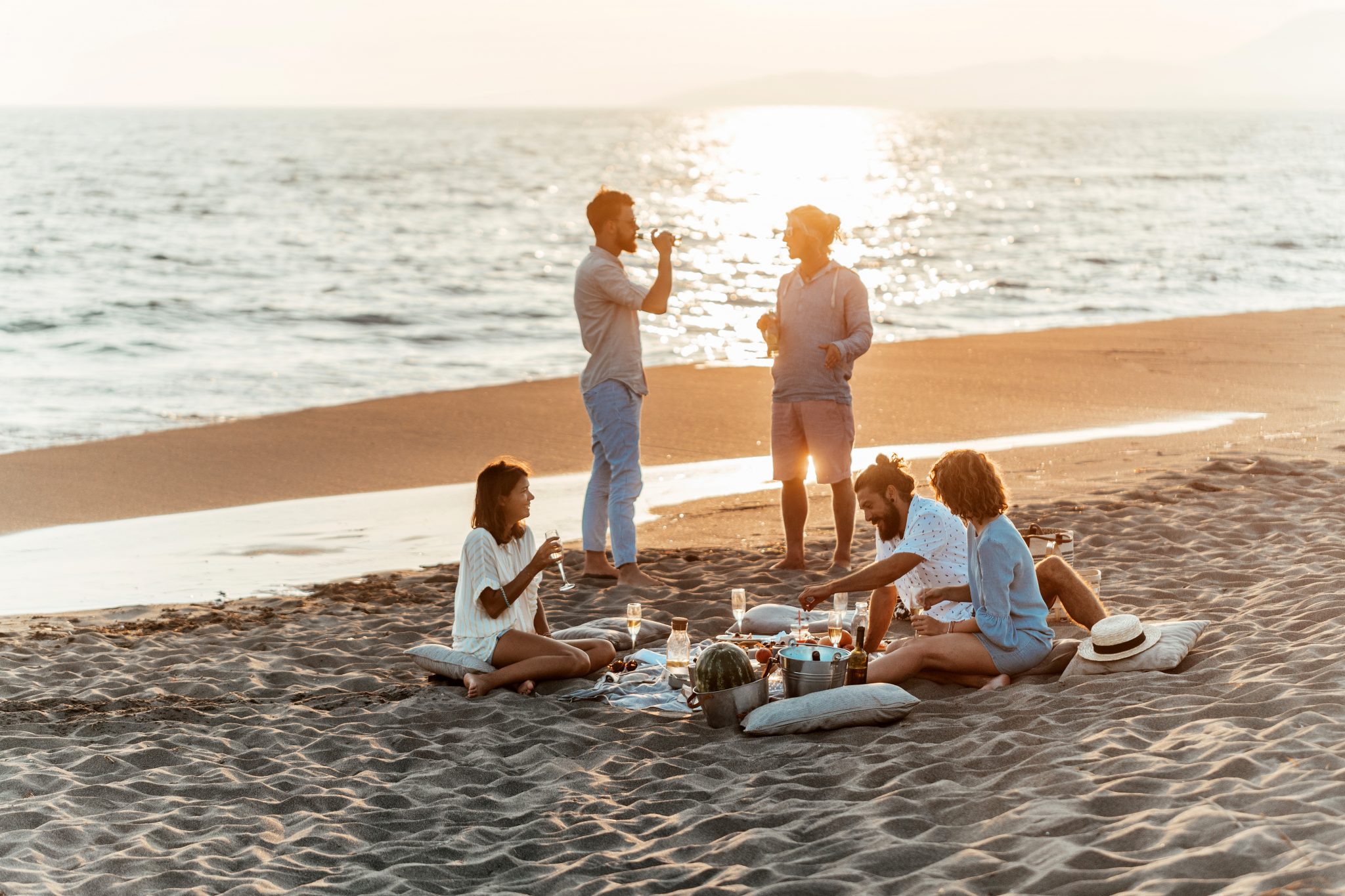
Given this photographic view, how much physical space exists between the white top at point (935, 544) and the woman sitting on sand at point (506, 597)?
1.71 m

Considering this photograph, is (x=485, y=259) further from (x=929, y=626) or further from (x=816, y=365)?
(x=929, y=626)

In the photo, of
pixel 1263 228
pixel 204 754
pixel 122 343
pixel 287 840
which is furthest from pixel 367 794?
pixel 1263 228

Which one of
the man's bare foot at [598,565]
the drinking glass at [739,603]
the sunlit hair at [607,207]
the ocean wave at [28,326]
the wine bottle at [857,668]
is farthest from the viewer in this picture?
the ocean wave at [28,326]

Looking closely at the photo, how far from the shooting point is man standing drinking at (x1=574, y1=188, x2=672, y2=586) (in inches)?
310

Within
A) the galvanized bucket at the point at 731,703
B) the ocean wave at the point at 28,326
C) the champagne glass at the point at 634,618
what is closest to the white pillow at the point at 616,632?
the champagne glass at the point at 634,618

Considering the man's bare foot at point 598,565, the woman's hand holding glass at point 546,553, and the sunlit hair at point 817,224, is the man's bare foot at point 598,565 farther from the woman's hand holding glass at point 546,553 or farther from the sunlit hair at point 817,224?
the sunlit hair at point 817,224

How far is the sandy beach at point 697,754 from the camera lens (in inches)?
161

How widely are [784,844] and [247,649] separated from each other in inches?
153

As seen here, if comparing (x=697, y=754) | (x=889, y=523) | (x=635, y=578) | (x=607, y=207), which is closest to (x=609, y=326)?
(x=607, y=207)

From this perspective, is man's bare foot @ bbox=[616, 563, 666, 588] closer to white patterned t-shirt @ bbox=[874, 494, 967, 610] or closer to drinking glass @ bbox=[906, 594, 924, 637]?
drinking glass @ bbox=[906, 594, 924, 637]

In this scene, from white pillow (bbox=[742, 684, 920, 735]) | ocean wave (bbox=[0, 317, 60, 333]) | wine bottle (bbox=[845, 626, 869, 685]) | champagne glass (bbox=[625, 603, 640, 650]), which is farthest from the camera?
ocean wave (bbox=[0, 317, 60, 333])

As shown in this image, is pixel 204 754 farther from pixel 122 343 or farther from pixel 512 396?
pixel 122 343

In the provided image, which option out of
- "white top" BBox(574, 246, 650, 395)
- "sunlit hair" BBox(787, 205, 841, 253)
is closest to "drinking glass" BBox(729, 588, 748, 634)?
"white top" BBox(574, 246, 650, 395)

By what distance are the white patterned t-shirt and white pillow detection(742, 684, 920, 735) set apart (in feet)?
2.77
